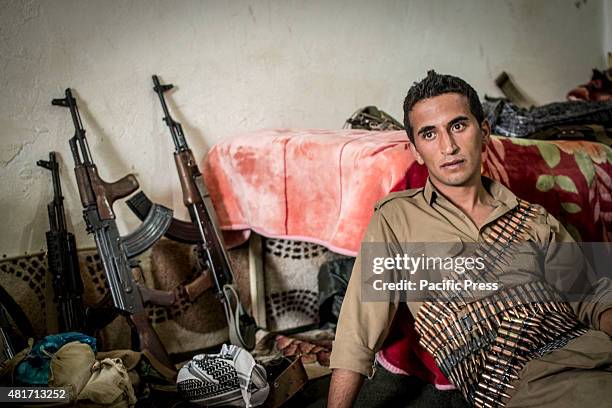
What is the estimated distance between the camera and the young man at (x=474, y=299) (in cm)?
134

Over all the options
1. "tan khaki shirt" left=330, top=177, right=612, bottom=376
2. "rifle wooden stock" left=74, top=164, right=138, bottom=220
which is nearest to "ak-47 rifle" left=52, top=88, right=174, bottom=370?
"rifle wooden stock" left=74, top=164, right=138, bottom=220

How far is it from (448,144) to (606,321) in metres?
0.59

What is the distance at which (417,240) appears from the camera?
59.2 inches

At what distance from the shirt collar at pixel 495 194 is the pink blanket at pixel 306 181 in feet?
0.82

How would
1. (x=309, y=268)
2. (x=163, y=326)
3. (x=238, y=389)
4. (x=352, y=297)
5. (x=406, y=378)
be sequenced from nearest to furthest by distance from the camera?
1. (x=352, y=297)
2. (x=238, y=389)
3. (x=406, y=378)
4. (x=163, y=326)
5. (x=309, y=268)

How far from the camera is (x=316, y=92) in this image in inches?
119

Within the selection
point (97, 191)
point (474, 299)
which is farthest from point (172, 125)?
point (474, 299)

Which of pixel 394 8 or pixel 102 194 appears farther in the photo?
pixel 394 8

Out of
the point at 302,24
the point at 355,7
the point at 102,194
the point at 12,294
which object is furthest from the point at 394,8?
the point at 12,294

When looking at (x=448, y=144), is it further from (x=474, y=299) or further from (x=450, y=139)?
(x=474, y=299)

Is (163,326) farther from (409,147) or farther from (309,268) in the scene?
(409,147)

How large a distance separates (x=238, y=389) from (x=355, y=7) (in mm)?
2190

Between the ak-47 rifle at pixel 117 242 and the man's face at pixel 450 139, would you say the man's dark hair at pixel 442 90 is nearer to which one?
the man's face at pixel 450 139

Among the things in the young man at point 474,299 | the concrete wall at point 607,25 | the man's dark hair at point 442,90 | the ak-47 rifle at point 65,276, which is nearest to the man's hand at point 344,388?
the young man at point 474,299
